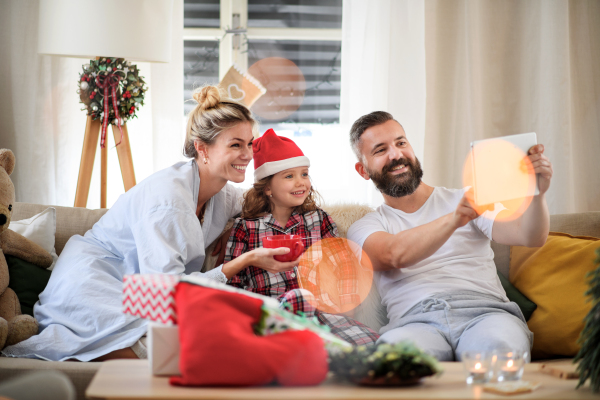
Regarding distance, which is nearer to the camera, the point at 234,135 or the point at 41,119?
the point at 234,135

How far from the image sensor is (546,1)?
2916mm

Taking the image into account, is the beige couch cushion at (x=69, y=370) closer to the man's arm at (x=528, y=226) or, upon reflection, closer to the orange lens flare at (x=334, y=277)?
the orange lens flare at (x=334, y=277)

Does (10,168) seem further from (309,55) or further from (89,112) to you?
(309,55)

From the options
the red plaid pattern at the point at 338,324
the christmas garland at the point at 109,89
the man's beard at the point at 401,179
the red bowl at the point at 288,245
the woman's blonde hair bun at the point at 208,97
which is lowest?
the red plaid pattern at the point at 338,324

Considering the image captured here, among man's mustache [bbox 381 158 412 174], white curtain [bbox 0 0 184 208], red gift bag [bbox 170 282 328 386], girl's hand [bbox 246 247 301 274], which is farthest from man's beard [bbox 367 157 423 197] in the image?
white curtain [bbox 0 0 184 208]

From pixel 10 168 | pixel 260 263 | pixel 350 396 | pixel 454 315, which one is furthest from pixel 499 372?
pixel 10 168

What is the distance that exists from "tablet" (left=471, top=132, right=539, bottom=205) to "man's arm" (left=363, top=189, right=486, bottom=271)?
2.7 inches

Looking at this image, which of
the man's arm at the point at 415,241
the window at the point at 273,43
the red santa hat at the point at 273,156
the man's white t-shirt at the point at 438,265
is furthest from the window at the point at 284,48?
the man's arm at the point at 415,241

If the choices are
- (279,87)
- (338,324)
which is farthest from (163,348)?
(279,87)

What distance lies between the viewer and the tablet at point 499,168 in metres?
1.49

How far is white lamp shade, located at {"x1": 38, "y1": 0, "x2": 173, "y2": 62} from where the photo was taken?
7.39 ft

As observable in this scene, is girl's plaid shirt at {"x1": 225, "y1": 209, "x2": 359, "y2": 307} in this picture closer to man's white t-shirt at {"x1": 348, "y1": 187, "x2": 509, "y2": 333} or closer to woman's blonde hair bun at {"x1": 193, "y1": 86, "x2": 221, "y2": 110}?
man's white t-shirt at {"x1": 348, "y1": 187, "x2": 509, "y2": 333}

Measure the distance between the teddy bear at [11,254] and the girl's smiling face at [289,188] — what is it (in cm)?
91

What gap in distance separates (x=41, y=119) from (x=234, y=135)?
155cm
